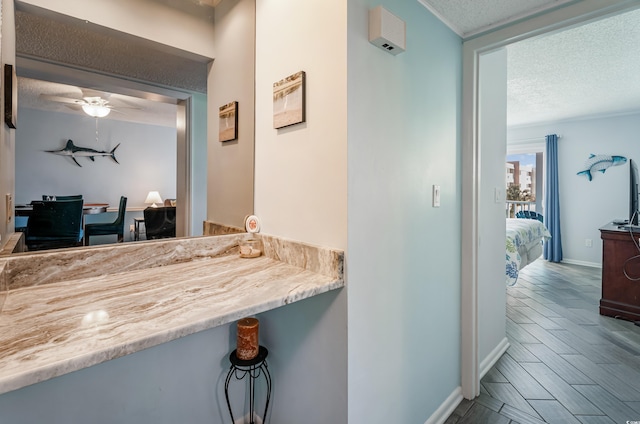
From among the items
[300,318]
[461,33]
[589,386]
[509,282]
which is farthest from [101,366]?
[509,282]

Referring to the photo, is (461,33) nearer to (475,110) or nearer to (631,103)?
(475,110)

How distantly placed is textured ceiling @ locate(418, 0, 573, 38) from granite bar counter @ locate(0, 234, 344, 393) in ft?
4.34

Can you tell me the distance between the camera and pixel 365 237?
1156 mm

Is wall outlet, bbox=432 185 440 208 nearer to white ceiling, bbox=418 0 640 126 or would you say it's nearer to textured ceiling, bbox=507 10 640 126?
white ceiling, bbox=418 0 640 126

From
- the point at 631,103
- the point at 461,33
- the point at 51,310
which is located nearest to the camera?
the point at 51,310

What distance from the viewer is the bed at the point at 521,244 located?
10.7 feet

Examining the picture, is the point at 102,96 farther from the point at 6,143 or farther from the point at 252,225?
the point at 252,225

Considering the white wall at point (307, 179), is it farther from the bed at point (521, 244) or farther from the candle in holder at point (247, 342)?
the bed at point (521, 244)

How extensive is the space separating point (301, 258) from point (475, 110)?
133 centimetres

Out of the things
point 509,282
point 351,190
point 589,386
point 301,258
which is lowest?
point 589,386

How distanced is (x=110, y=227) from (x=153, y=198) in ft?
0.60

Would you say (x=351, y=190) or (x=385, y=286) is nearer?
(x=351, y=190)

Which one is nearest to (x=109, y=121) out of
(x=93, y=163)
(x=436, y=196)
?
(x=93, y=163)

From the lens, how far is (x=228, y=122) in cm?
152
